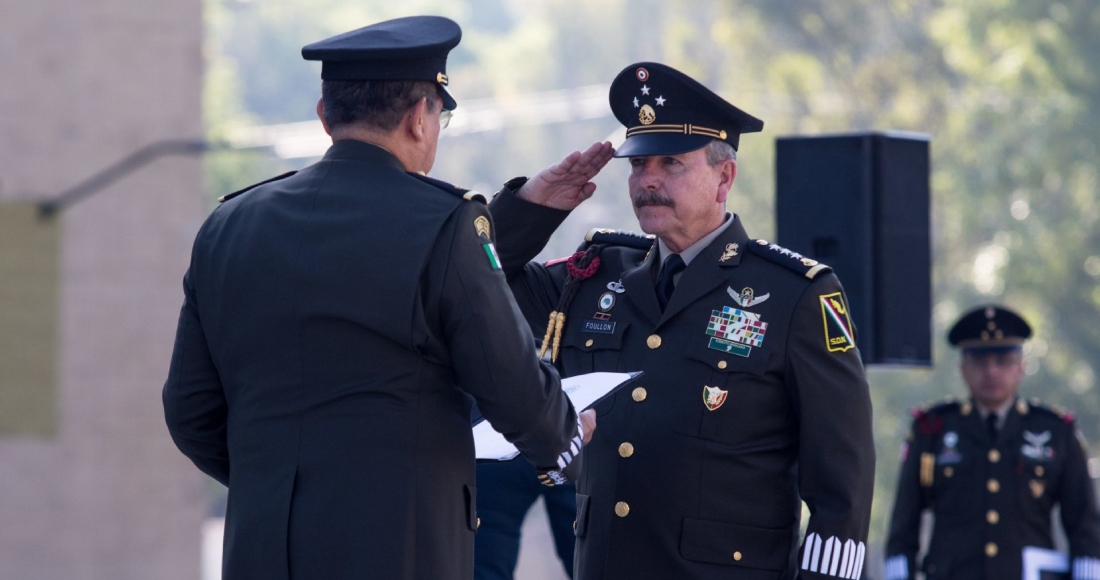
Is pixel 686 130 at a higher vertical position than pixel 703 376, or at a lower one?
higher

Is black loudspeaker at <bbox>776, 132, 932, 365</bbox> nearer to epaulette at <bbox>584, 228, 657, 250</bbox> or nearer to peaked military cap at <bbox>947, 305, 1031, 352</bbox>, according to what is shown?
peaked military cap at <bbox>947, 305, 1031, 352</bbox>

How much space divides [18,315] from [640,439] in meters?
A: 8.35

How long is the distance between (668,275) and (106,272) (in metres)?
8.36

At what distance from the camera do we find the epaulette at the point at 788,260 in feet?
11.1

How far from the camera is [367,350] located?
8.61ft

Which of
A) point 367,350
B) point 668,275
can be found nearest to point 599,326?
point 668,275

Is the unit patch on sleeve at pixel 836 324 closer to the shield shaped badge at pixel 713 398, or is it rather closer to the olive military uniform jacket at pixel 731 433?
the olive military uniform jacket at pixel 731 433

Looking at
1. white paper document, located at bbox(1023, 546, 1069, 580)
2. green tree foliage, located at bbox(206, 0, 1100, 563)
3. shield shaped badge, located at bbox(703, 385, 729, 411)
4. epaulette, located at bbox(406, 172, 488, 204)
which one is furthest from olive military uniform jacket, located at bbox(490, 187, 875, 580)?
green tree foliage, located at bbox(206, 0, 1100, 563)

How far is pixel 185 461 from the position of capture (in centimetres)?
1141

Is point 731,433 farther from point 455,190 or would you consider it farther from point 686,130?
point 455,190

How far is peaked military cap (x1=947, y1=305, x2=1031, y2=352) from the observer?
22.3ft

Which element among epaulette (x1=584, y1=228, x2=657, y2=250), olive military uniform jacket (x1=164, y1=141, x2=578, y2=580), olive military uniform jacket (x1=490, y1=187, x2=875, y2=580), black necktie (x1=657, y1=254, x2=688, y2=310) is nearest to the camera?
olive military uniform jacket (x1=164, y1=141, x2=578, y2=580)

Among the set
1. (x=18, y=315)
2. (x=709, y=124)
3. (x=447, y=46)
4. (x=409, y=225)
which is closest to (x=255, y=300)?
(x=409, y=225)

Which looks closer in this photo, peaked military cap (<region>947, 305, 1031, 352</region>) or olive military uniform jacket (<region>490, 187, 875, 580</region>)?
olive military uniform jacket (<region>490, 187, 875, 580</region>)
